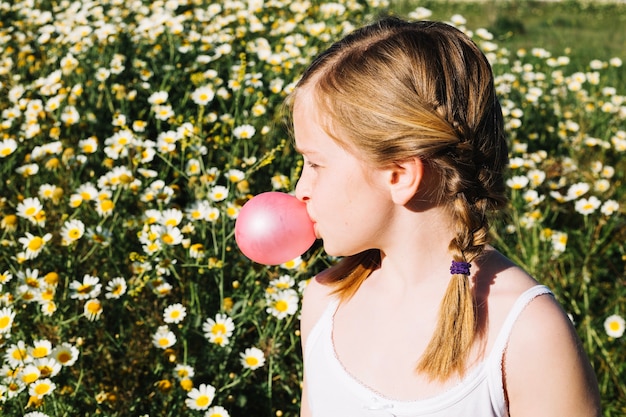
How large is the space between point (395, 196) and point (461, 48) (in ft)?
0.93

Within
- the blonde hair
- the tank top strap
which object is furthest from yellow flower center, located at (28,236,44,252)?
the tank top strap

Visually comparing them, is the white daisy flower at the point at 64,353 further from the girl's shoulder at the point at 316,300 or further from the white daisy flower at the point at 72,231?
the girl's shoulder at the point at 316,300

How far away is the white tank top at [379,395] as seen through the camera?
1334 millimetres

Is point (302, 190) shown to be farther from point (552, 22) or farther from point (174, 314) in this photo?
point (552, 22)

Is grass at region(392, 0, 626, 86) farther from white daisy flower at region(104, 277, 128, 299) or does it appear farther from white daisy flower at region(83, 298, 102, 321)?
white daisy flower at region(83, 298, 102, 321)

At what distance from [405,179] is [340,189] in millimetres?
117

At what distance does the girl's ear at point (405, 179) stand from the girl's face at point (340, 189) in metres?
0.02

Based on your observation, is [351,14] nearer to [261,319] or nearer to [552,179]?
[552,179]

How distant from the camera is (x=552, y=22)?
24.9ft

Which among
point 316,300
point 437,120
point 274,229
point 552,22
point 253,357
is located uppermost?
point 437,120

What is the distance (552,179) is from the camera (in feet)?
10.2

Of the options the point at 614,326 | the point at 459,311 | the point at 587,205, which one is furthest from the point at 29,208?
the point at 587,205

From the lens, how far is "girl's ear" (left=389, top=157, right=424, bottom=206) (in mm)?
1331

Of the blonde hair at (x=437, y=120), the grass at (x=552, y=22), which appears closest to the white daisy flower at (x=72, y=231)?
the blonde hair at (x=437, y=120)
